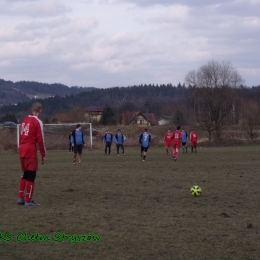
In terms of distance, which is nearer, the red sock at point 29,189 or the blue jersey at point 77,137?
the red sock at point 29,189

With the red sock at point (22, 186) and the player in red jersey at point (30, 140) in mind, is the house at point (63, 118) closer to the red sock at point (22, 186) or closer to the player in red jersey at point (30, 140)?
the red sock at point (22, 186)

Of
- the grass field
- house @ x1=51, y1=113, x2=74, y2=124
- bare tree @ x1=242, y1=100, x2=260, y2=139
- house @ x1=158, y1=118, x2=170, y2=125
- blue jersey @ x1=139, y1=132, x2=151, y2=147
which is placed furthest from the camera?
house @ x1=158, y1=118, x2=170, y2=125

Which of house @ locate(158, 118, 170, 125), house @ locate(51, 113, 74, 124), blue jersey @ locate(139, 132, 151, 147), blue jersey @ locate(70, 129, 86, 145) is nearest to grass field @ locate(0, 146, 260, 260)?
blue jersey @ locate(70, 129, 86, 145)

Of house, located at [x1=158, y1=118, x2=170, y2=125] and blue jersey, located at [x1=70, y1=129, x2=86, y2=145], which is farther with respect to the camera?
house, located at [x1=158, y1=118, x2=170, y2=125]

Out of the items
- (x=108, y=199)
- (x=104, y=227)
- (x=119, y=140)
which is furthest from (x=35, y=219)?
(x=119, y=140)

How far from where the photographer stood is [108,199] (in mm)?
11414

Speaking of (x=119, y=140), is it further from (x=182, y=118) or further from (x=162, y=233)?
(x=182, y=118)

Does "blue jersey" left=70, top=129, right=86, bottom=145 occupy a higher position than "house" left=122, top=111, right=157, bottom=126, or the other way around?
"house" left=122, top=111, right=157, bottom=126

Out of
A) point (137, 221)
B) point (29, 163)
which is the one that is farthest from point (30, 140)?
point (137, 221)

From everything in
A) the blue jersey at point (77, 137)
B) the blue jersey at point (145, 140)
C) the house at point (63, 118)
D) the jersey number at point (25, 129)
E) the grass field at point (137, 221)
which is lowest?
the grass field at point (137, 221)

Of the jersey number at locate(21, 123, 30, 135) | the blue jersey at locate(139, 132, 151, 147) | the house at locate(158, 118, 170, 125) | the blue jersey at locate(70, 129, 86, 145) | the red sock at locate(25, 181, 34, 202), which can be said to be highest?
the house at locate(158, 118, 170, 125)

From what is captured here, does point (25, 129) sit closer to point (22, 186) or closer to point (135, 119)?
point (22, 186)

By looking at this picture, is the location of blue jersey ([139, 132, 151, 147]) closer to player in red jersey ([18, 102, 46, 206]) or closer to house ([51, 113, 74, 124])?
player in red jersey ([18, 102, 46, 206])

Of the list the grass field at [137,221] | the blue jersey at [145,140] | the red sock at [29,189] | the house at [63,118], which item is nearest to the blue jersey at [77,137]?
the blue jersey at [145,140]
